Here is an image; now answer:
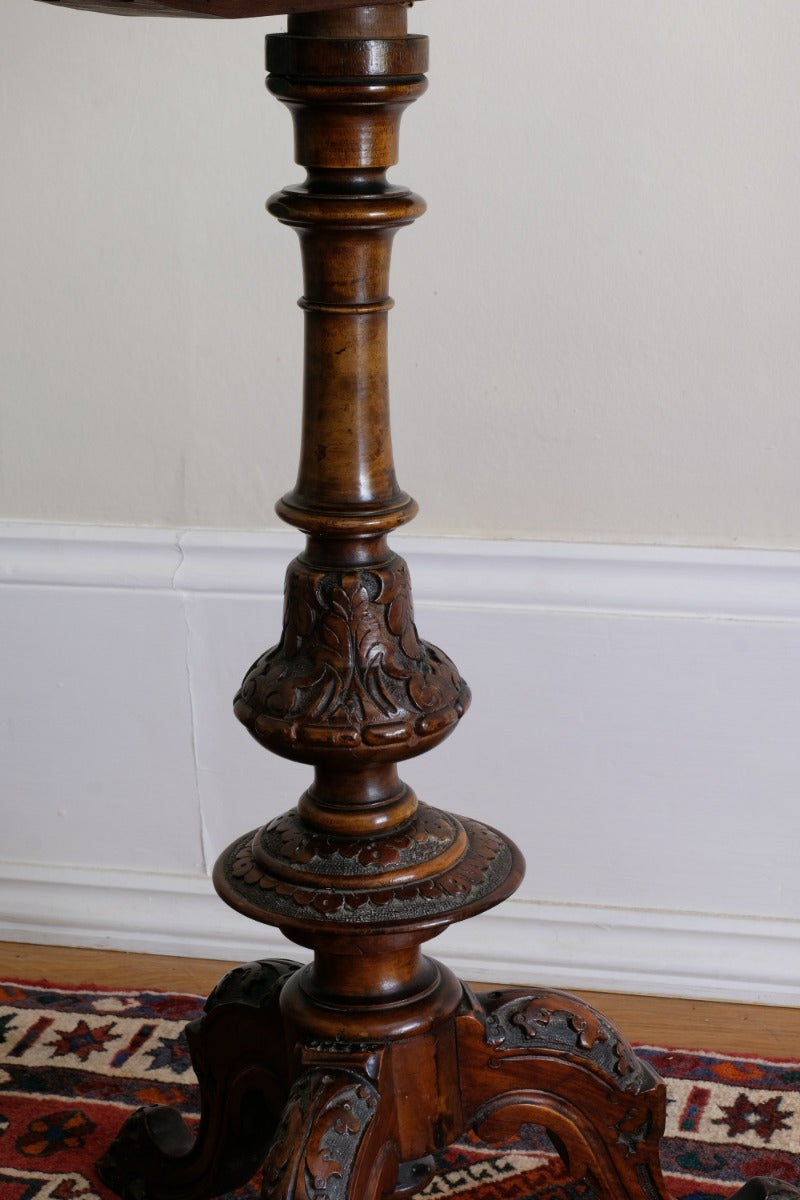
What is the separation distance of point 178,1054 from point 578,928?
0.42m

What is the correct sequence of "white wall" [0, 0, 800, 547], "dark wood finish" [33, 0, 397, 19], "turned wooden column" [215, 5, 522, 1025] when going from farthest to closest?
"white wall" [0, 0, 800, 547] → "turned wooden column" [215, 5, 522, 1025] → "dark wood finish" [33, 0, 397, 19]

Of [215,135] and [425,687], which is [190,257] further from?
[425,687]

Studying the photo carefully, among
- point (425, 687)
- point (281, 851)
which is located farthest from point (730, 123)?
point (281, 851)

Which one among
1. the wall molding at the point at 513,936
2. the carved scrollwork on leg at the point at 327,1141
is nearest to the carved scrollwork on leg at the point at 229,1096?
the carved scrollwork on leg at the point at 327,1141

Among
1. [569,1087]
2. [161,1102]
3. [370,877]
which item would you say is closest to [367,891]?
[370,877]

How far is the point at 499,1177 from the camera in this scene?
1169 mm

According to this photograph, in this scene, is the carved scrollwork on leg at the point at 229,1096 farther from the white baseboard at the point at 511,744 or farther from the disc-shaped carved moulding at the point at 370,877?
the white baseboard at the point at 511,744

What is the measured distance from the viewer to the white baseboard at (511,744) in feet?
4.56

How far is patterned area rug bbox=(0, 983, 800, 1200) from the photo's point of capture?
1158 millimetres

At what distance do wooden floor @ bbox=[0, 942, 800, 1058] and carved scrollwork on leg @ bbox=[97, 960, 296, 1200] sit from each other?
347 millimetres

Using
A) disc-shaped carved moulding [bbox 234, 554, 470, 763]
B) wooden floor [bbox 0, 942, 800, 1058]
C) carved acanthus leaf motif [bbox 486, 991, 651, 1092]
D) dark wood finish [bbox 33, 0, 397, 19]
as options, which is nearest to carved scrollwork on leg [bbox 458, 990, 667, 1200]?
carved acanthus leaf motif [bbox 486, 991, 651, 1092]

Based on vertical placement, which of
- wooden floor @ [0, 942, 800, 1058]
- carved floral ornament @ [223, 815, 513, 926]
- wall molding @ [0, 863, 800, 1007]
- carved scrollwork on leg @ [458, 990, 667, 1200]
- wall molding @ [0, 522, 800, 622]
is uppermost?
wall molding @ [0, 522, 800, 622]

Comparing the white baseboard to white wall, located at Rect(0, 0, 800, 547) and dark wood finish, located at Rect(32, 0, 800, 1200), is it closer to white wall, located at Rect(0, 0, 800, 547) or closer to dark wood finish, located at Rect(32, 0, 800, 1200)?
white wall, located at Rect(0, 0, 800, 547)

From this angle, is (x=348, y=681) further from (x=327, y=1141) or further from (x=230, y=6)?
(x=230, y=6)
